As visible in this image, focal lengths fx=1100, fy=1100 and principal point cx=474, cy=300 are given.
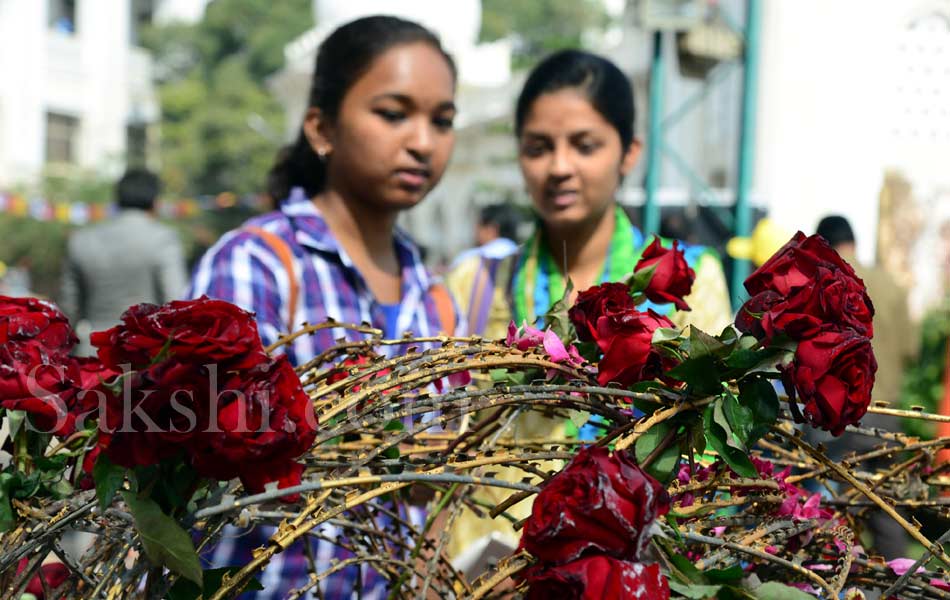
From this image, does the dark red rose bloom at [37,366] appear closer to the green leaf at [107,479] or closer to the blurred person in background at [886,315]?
the green leaf at [107,479]

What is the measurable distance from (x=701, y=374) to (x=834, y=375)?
107 mm

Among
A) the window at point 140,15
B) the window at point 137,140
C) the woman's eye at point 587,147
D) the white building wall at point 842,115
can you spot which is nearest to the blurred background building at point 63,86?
the window at point 137,140

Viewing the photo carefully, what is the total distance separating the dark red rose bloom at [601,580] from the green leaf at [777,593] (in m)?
0.10

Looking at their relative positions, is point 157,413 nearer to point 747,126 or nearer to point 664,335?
point 664,335

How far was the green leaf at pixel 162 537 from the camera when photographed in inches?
33.2

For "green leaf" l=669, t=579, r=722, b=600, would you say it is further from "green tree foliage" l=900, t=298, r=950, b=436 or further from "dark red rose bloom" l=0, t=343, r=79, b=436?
"green tree foliage" l=900, t=298, r=950, b=436

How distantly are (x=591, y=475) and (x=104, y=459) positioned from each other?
15.4 inches

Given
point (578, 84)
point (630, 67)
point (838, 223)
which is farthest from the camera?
point (630, 67)

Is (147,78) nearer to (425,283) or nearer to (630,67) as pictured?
(630,67)

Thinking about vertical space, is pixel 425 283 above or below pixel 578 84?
below

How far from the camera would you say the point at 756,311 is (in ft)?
3.15

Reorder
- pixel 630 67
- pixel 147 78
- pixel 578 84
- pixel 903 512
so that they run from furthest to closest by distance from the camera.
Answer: pixel 147 78 → pixel 630 67 → pixel 578 84 → pixel 903 512

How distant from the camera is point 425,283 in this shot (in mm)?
2326

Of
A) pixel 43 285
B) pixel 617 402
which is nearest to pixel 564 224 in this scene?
pixel 617 402
